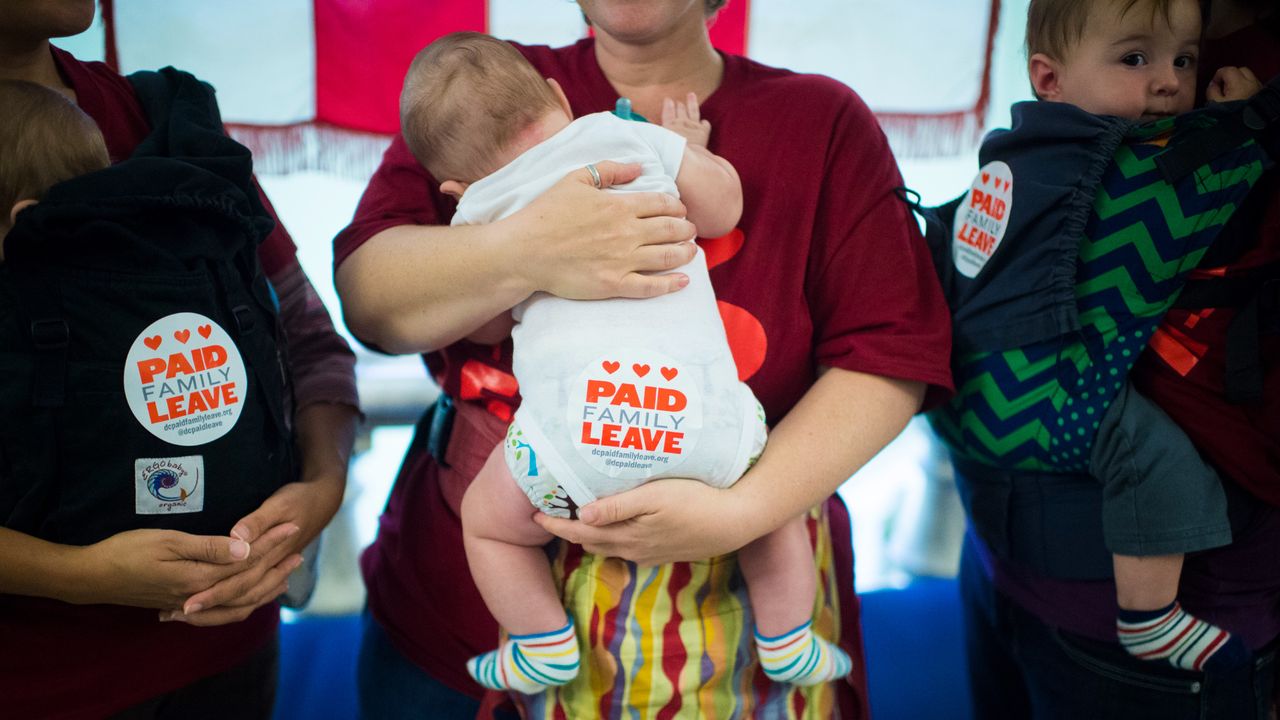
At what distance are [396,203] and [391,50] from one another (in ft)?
2.26

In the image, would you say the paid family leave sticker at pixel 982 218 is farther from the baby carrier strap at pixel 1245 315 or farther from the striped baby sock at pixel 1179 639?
the striped baby sock at pixel 1179 639

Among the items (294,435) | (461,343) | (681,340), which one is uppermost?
(681,340)

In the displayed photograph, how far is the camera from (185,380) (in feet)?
3.22

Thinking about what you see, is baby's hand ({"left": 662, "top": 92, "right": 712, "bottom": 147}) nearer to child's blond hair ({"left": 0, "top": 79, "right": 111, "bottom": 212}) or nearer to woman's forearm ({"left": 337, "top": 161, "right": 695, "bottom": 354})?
woman's forearm ({"left": 337, "top": 161, "right": 695, "bottom": 354})

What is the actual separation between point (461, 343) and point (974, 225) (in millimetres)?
714

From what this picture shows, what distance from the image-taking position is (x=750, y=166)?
1201 millimetres

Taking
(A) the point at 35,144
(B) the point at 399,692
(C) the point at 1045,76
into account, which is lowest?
(B) the point at 399,692

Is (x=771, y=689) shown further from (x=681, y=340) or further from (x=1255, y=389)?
(x=1255, y=389)

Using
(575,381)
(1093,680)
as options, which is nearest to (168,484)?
(575,381)

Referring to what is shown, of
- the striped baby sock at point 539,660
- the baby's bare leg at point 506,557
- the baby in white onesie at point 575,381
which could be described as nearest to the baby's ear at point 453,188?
the baby in white onesie at point 575,381

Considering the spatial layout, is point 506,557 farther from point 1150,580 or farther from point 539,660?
point 1150,580

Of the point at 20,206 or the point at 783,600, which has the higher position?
the point at 20,206

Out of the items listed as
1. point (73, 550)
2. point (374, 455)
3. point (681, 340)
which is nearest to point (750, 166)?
point (681, 340)

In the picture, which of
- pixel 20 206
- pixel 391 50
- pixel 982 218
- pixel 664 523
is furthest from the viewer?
pixel 391 50
